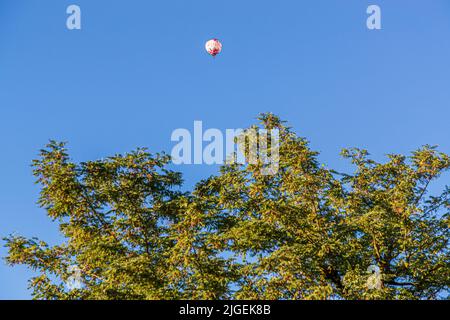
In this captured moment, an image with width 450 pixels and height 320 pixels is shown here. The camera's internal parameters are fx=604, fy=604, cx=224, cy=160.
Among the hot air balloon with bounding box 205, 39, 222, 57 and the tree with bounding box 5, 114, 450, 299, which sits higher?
the hot air balloon with bounding box 205, 39, 222, 57

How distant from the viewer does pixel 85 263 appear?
22.8 meters

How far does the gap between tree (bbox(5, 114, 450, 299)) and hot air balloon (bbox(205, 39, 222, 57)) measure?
912 cm

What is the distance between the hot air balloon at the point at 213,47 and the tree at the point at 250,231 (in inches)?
359

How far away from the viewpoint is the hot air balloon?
1266 inches

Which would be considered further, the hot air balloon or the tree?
the hot air balloon

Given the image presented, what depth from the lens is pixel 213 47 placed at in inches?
1271

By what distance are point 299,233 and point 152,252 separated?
5590 millimetres

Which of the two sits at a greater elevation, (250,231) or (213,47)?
(213,47)

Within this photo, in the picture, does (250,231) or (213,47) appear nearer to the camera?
(250,231)

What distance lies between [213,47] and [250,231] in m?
14.3
